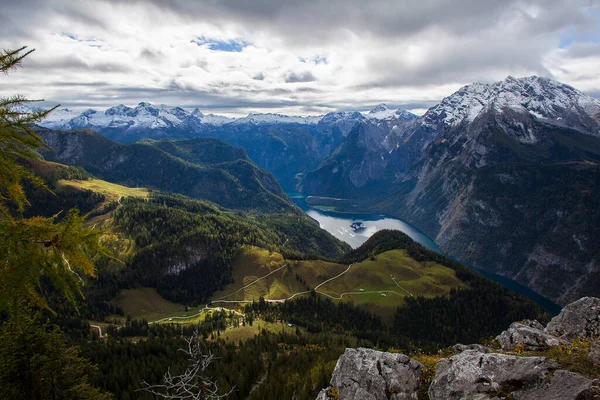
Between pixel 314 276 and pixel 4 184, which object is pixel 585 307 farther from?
pixel 314 276

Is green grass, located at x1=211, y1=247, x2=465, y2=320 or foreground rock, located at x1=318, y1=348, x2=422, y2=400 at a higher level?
foreground rock, located at x1=318, y1=348, x2=422, y2=400

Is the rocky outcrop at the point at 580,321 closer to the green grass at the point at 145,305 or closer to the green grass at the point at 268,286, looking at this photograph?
the green grass at the point at 268,286

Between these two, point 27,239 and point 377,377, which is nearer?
point 27,239

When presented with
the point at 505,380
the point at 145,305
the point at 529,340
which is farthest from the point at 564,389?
the point at 145,305

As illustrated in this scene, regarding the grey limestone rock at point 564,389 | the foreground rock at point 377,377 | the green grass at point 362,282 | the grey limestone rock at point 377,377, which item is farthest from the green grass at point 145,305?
the grey limestone rock at point 564,389

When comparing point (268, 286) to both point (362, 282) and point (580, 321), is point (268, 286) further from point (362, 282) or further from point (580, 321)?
point (580, 321)

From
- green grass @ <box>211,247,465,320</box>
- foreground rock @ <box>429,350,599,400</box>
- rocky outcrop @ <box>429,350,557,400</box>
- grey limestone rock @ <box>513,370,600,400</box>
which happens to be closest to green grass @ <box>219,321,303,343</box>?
green grass @ <box>211,247,465,320</box>

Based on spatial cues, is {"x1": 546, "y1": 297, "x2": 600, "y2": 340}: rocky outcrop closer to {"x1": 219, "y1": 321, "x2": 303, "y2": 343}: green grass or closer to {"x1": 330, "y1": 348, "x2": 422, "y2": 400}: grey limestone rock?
{"x1": 330, "y1": 348, "x2": 422, "y2": 400}: grey limestone rock
